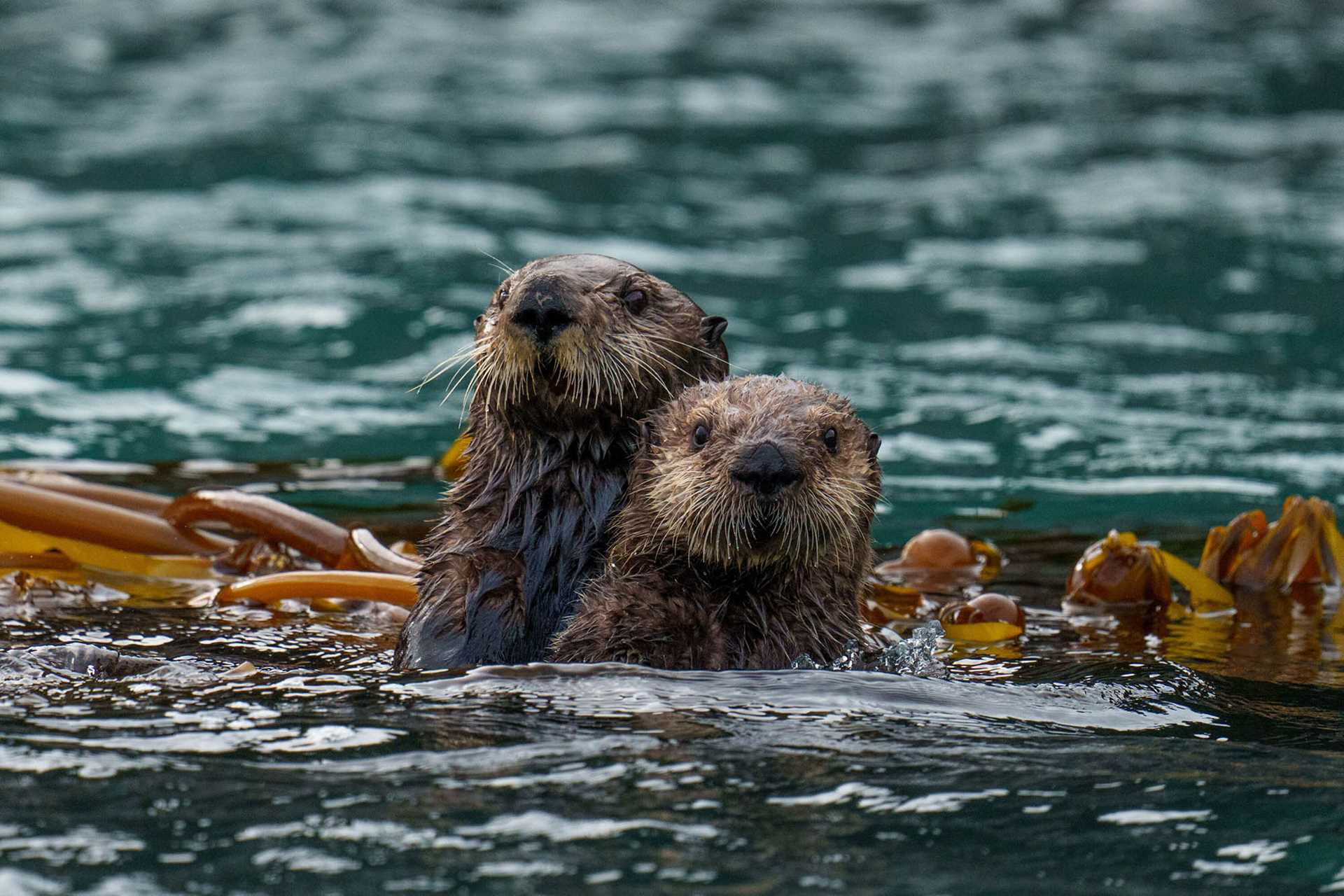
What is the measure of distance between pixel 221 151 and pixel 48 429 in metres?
5.66

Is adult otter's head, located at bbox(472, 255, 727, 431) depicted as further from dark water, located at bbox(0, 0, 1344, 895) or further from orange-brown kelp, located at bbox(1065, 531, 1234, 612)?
orange-brown kelp, located at bbox(1065, 531, 1234, 612)

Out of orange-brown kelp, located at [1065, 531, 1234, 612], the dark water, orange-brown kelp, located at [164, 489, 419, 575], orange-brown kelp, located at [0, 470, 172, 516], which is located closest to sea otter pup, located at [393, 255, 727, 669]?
the dark water

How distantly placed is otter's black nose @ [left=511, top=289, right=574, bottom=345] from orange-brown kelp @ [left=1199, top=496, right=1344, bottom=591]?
9.63 feet

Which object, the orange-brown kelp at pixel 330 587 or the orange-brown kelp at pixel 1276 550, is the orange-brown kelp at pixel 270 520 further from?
the orange-brown kelp at pixel 1276 550

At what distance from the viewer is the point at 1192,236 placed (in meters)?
12.1

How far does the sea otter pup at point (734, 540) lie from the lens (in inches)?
154

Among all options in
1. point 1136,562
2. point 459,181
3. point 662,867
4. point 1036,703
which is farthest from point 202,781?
point 459,181

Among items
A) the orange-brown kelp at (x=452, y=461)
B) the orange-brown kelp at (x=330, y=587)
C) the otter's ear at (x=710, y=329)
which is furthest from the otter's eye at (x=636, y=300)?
the orange-brown kelp at (x=452, y=461)

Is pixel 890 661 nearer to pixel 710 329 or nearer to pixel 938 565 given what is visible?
pixel 710 329

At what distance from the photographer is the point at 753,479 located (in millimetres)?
3809

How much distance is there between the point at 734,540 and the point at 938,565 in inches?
94.6

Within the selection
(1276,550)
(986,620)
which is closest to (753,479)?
(986,620)

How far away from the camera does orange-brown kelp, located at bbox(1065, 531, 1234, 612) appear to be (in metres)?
5.64

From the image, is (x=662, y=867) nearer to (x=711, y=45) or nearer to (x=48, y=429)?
(x=48, y=429)
